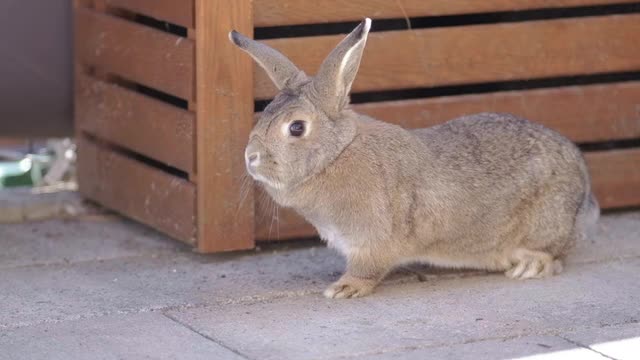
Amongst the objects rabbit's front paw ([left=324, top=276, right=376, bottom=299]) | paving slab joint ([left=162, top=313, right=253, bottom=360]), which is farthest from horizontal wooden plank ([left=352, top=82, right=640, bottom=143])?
paving slab joint ([left=162, top=313, right=253, bottom=360])

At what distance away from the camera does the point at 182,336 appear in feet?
15.6

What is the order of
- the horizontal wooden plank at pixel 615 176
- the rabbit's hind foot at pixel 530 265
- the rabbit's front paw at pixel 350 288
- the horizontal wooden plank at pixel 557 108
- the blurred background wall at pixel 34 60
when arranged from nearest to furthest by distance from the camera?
the rabbit's front paw at pixel 350 288, the rabbit's hind foot at pixel 530 265, the horizontal wooden plank at pixel 557 108, the horizontal wooden plank at pixel 615 176, the blurred background wall at pixel 34 60

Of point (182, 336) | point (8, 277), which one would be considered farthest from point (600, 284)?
point (8, 277)

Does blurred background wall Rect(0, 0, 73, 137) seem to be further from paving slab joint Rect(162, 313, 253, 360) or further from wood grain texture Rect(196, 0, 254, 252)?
paving slab joint Rect(162, 313, 253, 360)

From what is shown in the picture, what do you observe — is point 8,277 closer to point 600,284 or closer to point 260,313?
point 260,313

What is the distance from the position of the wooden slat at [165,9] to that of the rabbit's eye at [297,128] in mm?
839

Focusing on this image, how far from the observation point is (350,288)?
525 centimetres

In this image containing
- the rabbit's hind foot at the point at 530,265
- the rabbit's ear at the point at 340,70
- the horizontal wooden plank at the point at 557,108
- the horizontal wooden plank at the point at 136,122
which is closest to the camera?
the rabbit's ear at the point at 340,70

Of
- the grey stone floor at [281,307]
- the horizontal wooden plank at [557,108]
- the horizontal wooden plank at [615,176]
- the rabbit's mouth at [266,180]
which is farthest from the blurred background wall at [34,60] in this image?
the horizontal wooden plank at [615,176]

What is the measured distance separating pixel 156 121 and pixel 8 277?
0.97 meters

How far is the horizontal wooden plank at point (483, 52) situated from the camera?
5.88m

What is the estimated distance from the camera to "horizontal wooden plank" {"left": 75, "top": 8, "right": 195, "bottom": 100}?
19.0 feet

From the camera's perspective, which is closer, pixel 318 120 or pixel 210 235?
pixel 318 120

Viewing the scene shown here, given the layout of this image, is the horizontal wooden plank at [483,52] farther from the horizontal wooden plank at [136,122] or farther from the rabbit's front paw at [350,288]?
the rabbit's front paw at [350,288]
